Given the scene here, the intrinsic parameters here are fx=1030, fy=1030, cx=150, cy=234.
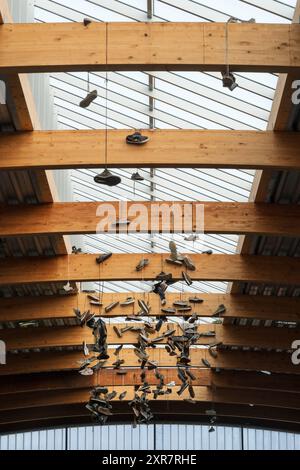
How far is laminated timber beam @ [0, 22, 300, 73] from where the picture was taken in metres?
13.1

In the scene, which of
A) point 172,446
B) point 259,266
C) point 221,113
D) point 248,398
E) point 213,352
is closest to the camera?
point 221,113

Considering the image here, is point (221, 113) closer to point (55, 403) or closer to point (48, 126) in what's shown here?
point (48, 126)

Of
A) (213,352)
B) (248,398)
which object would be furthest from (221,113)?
(248,398)

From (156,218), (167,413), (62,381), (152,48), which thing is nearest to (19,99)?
(152,48)

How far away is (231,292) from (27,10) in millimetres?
10726

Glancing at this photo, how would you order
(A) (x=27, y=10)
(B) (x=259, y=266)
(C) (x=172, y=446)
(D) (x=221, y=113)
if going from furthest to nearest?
1. (C) (x=172, y=446)
2. (B) (x=259, y=266)
3. (D) (x=221, y=113)
4. (A) (x=27, y=10)

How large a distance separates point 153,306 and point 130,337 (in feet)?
10.6

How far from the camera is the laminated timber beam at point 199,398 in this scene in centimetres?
3441

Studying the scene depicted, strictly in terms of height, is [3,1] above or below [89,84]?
below

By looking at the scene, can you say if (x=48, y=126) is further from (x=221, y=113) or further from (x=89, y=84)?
(x=221, y=113)

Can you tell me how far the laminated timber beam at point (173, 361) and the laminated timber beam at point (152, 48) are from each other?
17.3 metres

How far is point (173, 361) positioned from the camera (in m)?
30.8

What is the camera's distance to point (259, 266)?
21500mm

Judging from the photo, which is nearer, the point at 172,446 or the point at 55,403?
the point at 55,403
